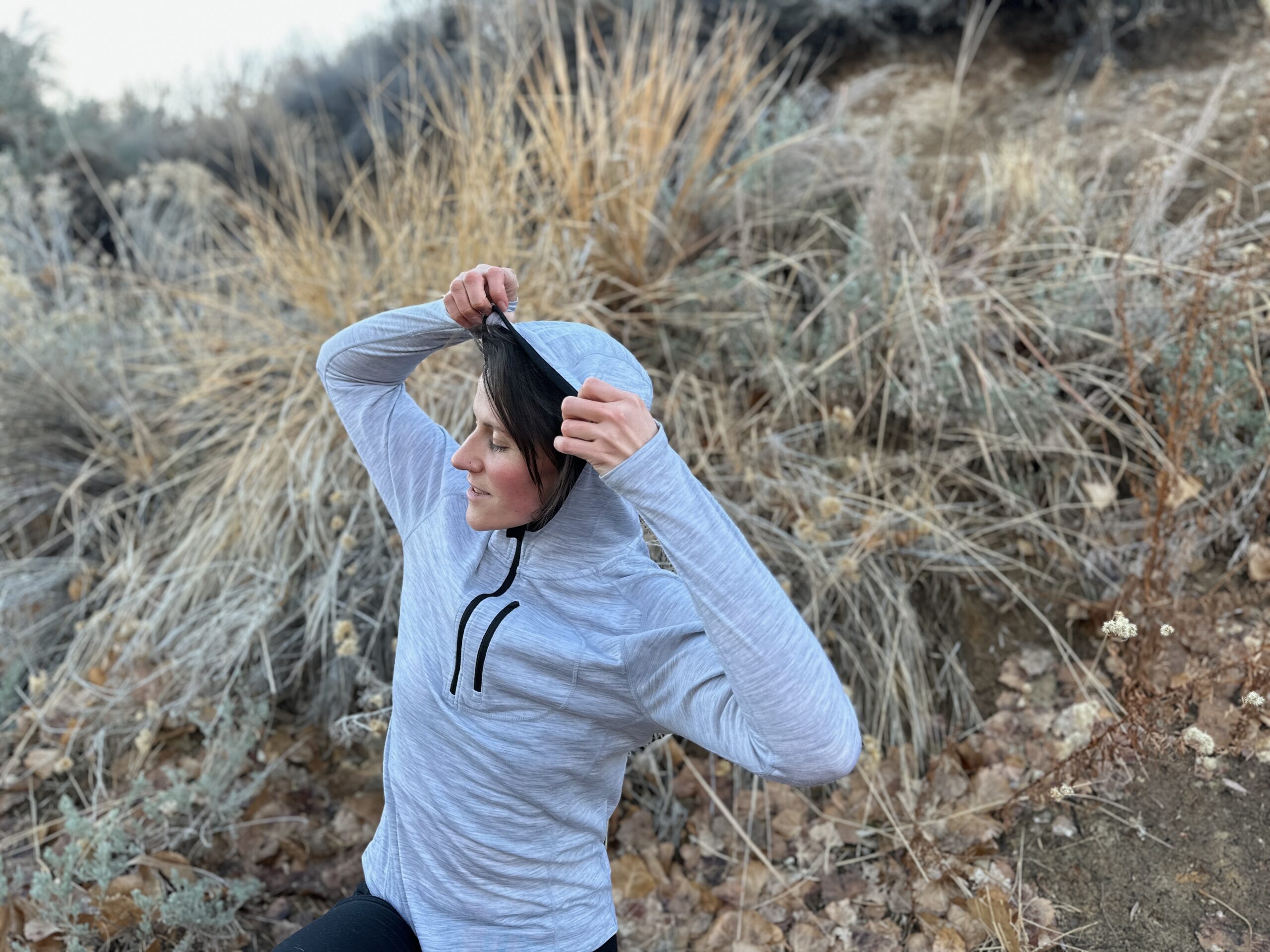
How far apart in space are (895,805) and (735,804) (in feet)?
1.26

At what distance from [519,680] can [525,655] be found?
0.13 ft

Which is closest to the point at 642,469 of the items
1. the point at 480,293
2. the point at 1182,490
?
the point at 480,293

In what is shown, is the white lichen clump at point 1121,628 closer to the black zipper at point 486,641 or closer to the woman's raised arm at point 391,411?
the black zipper at point 486,641

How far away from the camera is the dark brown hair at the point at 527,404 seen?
55.1 inches

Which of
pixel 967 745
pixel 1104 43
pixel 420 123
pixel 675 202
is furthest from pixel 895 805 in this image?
pixel 420 123

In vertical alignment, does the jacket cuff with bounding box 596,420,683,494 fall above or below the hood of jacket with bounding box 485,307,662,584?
above

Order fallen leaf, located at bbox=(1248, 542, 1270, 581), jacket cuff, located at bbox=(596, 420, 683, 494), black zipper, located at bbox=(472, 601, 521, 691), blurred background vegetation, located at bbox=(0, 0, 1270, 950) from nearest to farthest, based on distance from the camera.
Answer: jacket cuff, located at bbox=(596, 420, 683, 494) < black zipper, located at bbox=(472, 601, 521, 691) < fallen leaf, located at bbox=(1248, 542, 1270, 581) < blurred background vegetation, located at bbox=(0, 0, 1270, 950)

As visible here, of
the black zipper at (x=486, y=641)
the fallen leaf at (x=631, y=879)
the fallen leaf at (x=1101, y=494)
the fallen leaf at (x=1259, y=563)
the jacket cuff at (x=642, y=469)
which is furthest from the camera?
the fallen leaf at (x=1101, y=494)

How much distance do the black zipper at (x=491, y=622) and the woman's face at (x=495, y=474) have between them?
7 cm

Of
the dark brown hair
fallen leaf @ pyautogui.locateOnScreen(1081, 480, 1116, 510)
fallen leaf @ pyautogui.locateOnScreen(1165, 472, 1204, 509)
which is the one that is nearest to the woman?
the dark brown hair

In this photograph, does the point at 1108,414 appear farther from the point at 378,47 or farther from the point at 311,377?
the point at 378,47

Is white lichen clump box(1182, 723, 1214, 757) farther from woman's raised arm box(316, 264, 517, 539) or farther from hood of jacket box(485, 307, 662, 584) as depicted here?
woman's raised arm box(316, 264, 517, 539)

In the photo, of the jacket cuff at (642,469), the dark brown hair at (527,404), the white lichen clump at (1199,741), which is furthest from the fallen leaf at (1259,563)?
the jacket cuff at (642,469)

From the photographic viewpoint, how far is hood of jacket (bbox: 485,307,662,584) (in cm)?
138
